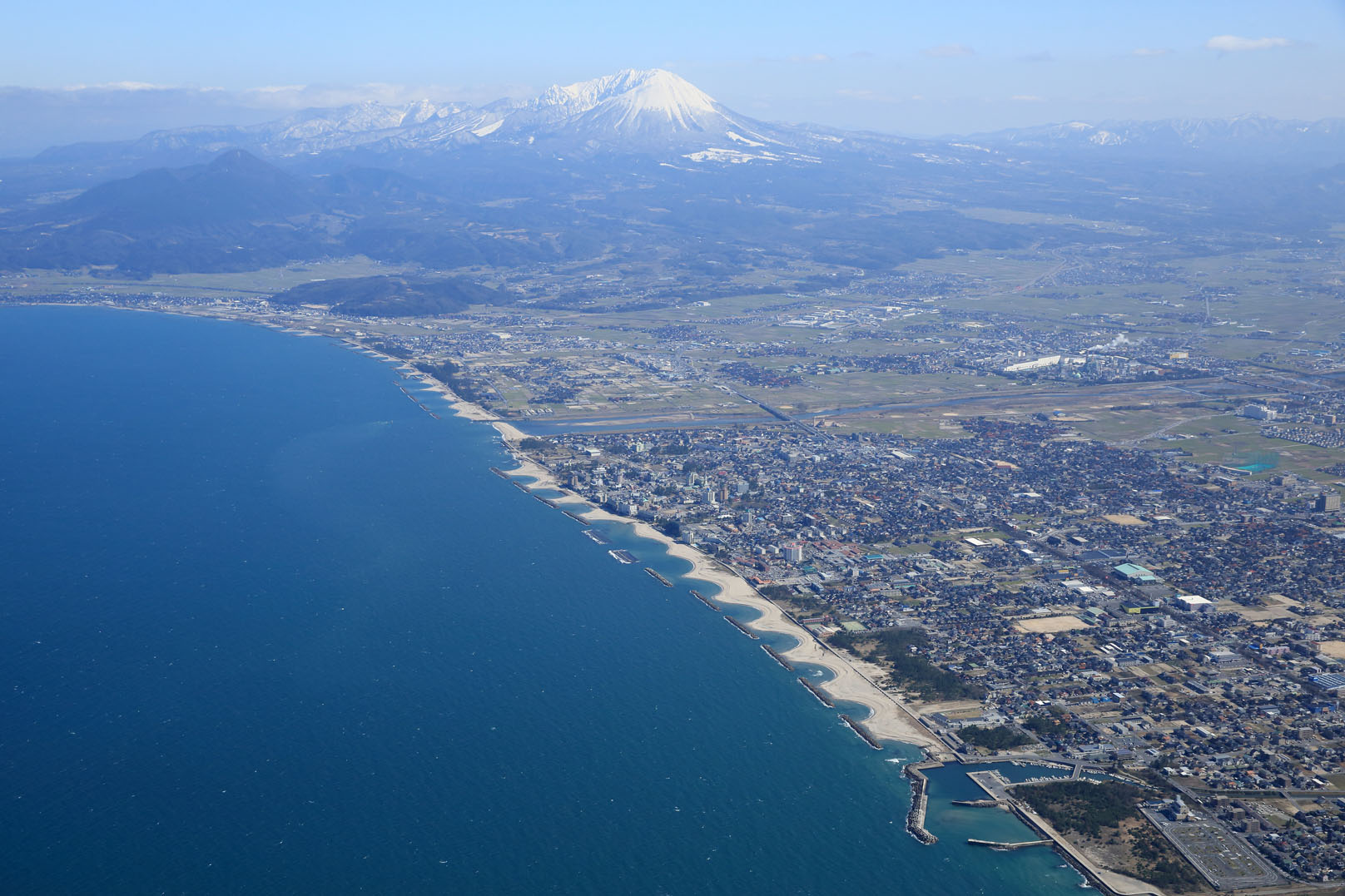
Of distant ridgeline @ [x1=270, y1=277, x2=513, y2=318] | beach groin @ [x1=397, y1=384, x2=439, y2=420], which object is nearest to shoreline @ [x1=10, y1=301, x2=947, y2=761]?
beach groin @ [x1=397, y1=384, x2=439, y2=420]

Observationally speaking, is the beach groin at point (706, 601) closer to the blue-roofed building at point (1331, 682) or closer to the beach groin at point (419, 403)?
the blue-roofed building at point (1331, 682)

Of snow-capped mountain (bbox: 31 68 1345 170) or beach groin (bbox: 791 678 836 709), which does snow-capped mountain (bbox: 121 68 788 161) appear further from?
beach groin (bbox: 791 678 836 709)

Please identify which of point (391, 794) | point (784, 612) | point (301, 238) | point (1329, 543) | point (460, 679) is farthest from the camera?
point (301, 238)

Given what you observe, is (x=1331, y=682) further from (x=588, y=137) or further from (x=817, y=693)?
(x=588, y=137)

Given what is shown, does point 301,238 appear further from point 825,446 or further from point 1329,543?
point 1329,543

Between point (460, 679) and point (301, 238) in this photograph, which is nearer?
point (460, 679)

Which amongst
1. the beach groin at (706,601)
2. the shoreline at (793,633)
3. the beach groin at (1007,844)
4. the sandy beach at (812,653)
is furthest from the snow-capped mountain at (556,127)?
the beach groin at (1007,844)

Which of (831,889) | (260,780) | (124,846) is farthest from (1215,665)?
(124,846)
